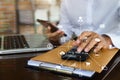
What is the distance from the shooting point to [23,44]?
0.87 meters

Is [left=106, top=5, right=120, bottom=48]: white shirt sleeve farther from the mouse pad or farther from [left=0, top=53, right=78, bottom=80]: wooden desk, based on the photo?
[left=0, top=53, right=78, bottom=80]: wooden desk

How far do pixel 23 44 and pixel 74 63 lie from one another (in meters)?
0.27

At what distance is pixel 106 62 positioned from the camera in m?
0.68

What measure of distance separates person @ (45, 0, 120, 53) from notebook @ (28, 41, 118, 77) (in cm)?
13

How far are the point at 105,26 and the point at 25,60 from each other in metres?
0.50

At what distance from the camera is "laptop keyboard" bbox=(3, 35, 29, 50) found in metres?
0.85

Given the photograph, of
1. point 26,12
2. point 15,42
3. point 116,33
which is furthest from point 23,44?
point 26,12

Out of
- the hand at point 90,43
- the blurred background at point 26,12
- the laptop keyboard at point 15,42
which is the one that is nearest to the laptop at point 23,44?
the laptop keyboard at point 15,42

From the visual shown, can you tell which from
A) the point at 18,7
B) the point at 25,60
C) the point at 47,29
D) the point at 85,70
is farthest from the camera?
the point at 18,7

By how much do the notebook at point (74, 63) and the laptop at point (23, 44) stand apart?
10cm

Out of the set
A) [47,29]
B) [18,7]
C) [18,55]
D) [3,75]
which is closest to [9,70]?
[3,75]

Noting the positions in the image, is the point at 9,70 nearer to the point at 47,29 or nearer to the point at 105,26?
the point at 47,29

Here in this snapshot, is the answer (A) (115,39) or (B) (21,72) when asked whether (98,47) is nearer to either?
(A) (115,39)

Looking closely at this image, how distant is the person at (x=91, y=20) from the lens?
3.17 ft
